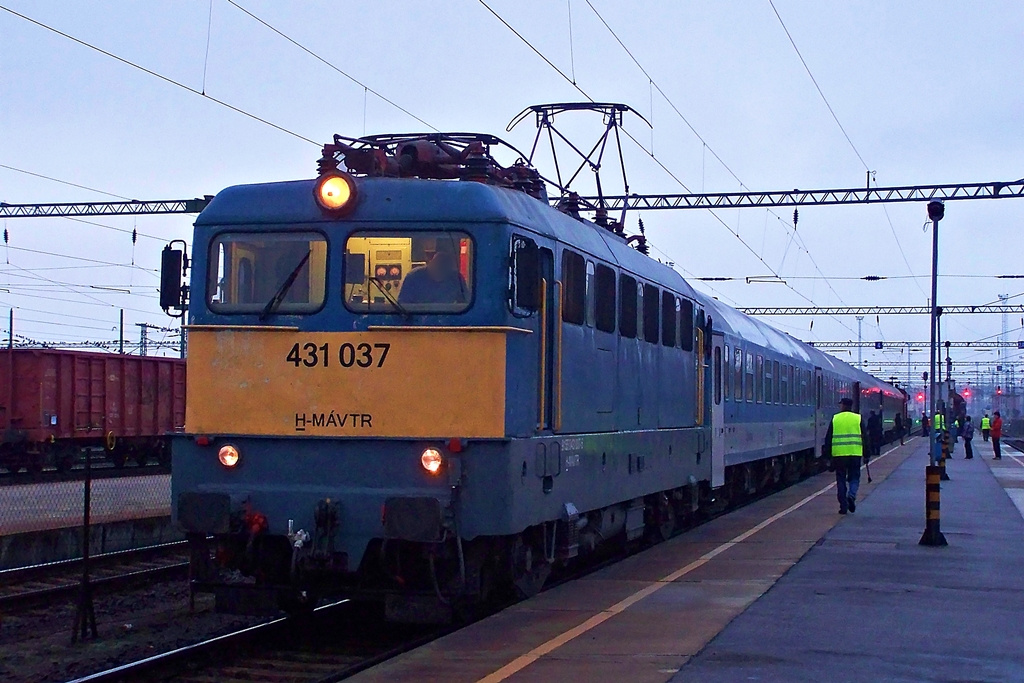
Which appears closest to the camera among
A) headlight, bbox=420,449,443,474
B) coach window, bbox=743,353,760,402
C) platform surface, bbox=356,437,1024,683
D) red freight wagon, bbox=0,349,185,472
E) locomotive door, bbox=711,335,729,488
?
platform surface, bbox=356,437,1024,683

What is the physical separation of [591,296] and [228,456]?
3.52 m

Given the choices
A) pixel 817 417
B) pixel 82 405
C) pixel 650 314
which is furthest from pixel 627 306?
pixel 817 417

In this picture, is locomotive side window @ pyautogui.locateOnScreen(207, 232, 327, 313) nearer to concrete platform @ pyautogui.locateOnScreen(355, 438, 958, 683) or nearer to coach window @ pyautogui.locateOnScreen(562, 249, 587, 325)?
coach window @ pyautogui.locateOnScreen(562, 249, 587, 325)

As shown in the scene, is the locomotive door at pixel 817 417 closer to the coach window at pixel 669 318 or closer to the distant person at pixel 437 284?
the coach window at pixel 669 318

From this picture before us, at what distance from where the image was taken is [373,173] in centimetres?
1010

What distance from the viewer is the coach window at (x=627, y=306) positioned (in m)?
12.1

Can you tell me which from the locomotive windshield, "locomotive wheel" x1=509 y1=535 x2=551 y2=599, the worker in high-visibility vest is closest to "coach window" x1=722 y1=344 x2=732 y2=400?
the worker in high-visibility vest

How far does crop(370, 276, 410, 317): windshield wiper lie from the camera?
9172mm

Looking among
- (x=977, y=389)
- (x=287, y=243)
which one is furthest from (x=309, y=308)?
(x=977, y=389)

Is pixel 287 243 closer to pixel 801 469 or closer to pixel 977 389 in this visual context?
pixel 801 469

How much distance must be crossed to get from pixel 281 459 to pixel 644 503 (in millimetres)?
6111

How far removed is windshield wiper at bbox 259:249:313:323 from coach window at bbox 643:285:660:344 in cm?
466

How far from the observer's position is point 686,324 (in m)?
15.4

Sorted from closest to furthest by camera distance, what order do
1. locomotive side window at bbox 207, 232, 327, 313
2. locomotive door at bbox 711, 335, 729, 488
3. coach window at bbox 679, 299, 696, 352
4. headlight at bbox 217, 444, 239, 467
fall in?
headlight at bbox 217, 444, 239, 467
locomotive side window at bbox 207, 232, 327, 313
coach window at bbox 679, 299, 696, 352
locomotive door at bbox 711, 335, 729, 488
